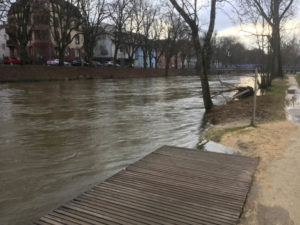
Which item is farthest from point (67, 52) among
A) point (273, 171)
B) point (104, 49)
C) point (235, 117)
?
point (273, 171)

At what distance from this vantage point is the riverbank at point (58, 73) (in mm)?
34406

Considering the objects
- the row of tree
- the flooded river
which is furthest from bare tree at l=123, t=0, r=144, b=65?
the flooded river

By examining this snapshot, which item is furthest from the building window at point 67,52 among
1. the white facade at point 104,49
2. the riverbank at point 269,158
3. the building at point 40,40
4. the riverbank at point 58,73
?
the riverbank at point 269,158

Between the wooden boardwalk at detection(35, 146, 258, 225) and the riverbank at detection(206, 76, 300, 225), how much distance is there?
0.22m

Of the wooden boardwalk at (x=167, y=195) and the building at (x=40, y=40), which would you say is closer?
the wooden boardwalk at (x=167, y=195)

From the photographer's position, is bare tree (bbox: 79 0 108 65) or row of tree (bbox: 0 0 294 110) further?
bare tree (bbox: 79 0 108 65)

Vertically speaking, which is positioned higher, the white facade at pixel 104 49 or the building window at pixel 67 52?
the white facade at pixel 104 49

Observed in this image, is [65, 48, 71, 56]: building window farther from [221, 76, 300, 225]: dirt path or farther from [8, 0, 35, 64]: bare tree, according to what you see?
[221, 76, 300, 225]: dirt path

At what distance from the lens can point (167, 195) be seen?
14.3 ft

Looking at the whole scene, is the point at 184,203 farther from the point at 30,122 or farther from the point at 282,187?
the point at 30,122

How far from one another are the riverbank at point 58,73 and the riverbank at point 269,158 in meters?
29.2

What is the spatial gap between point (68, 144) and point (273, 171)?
554 cm

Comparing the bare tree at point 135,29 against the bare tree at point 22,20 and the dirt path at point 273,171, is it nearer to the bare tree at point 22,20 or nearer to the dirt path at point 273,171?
the bare tree at point 22,20

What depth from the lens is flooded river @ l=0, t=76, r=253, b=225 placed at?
203 inches
